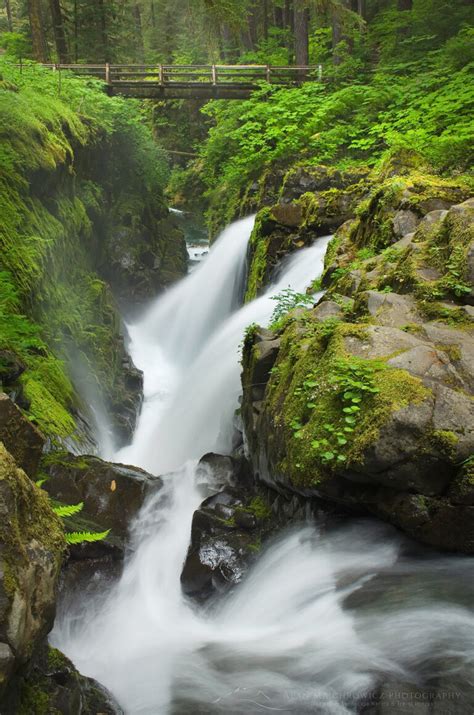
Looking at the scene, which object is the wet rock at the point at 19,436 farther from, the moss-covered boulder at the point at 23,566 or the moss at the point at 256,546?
the moss at the point at 256,546

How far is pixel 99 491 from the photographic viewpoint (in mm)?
6121

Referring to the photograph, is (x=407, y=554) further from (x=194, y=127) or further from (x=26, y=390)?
(x=194, y=127)

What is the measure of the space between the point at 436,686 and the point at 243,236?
11960 millimetres

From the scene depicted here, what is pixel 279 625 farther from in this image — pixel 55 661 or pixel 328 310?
pixel 328 310

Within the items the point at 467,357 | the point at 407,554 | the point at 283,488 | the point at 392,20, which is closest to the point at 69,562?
the point at 283,488

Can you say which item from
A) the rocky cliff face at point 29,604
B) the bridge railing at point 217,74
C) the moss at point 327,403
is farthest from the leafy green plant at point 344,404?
the bridge railing at point 217,74

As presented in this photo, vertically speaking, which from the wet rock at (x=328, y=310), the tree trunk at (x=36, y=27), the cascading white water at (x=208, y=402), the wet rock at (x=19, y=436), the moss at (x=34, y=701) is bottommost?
the cascading white water at (x=208, y=402)

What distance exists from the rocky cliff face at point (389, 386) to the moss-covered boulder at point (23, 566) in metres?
2.24

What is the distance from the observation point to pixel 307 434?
186 inches

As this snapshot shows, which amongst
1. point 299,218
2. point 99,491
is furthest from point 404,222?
point 99,491

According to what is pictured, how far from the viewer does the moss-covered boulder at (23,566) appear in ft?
7.86

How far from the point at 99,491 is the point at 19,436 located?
178cm

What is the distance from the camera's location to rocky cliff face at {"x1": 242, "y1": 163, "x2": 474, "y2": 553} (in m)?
4.12

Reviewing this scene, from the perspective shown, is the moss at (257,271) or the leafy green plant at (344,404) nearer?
the leafy green plant at (344,404)
